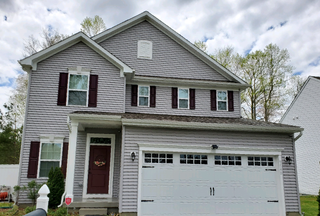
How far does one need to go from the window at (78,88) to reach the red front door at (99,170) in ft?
6.40

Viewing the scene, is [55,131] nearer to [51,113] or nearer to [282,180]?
[51,113]

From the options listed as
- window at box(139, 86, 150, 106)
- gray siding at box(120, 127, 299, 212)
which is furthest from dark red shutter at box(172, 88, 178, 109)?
gray siding at box(120, 127, 299, 212)

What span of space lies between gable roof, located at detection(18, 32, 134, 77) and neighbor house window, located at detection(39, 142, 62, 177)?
10.6 feet

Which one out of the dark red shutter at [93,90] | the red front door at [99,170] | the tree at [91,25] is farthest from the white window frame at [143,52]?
the tree at [91,25]

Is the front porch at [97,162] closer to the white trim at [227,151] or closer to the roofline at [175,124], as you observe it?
the roofline at [175,124]

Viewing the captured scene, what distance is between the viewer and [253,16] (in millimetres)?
16031

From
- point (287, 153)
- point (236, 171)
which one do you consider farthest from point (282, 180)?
point (236, 171)

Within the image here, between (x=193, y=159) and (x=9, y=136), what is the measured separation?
17326 mm

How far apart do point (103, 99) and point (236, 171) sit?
5.96m

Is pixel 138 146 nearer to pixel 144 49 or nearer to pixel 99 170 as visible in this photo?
pixel 99 170

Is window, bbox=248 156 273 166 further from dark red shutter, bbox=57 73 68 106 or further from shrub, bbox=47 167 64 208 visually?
dark red shutter, bbox=57 73 68 106

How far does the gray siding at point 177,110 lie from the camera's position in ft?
40.9

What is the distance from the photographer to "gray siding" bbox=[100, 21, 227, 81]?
1320cm

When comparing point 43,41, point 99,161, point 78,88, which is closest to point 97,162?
point 99,161
